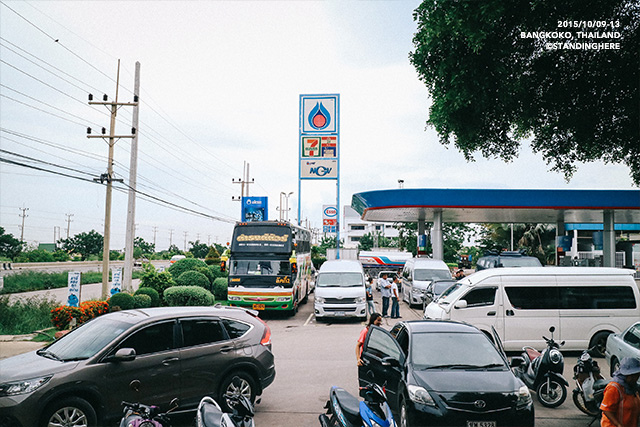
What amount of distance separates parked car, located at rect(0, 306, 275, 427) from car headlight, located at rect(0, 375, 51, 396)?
0.03 feet

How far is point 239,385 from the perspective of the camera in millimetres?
7586

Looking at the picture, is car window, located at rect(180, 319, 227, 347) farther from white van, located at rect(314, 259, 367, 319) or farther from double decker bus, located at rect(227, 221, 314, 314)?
double decker bus, located at rect(227, 221, 314, 314)

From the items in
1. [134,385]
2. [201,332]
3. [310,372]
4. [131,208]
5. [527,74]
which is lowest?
[310,372]

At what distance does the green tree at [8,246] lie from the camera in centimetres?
7156

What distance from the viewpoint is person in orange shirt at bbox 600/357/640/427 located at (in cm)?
478

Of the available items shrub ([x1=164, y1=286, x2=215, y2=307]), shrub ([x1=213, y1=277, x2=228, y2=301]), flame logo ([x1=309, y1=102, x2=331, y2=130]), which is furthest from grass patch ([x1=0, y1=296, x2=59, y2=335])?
flame logo ([x1=309, y1=102, x2=331, y2=130])

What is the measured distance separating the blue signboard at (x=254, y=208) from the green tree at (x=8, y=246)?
39197 millimetres

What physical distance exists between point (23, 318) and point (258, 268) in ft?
27.9

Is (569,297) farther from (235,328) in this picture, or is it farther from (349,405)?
(349,405)

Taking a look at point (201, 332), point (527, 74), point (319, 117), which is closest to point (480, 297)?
point (527, 74)

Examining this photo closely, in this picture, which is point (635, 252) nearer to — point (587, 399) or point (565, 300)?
point (565, 300)

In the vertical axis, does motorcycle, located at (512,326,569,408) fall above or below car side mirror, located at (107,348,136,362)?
below

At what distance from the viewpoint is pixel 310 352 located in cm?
1331

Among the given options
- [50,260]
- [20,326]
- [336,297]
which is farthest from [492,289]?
[50,260]
